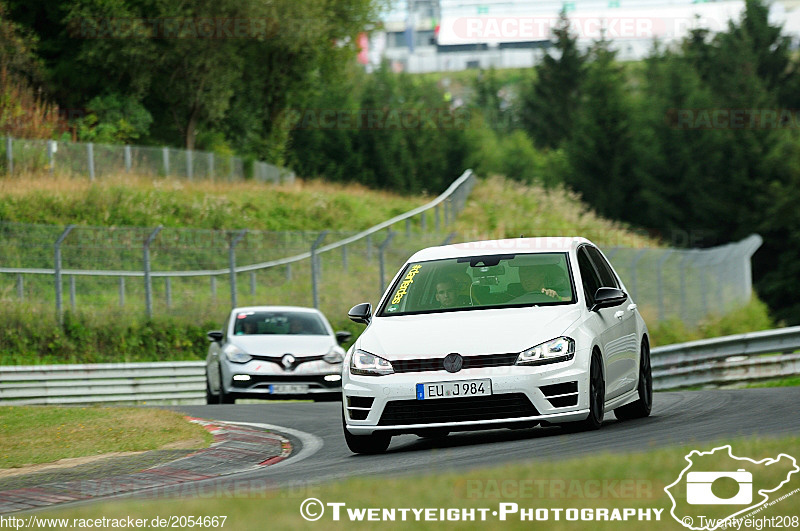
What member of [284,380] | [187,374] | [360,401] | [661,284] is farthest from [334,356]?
[661,284]

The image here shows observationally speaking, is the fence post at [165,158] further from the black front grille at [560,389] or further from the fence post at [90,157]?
the black front grille at [560,389]

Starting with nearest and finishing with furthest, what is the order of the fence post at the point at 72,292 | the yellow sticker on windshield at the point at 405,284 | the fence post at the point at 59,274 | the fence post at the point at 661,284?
1. the yellow sticker on windshield at the point at 405,284
2. the fence post at the point at 59,274
3. the fence post at the point at 72,292
4. the fence post at the point at 661,284

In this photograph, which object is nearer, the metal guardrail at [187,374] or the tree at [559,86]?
the metal guardrail at [187,374]

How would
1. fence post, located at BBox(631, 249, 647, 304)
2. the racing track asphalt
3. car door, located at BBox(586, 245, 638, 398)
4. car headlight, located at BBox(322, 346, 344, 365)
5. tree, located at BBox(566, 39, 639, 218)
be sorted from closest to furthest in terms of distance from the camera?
the racing track asphalt
car door, located at BBox(586, 245, 638, 398)
car headlight, located at BBox(322, 346, 344, 365)
fence post, located at BBox(631, 249, 647, 304)
tree, located at BBox(566, 39, 639, 218)

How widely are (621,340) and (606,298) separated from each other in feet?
2.55

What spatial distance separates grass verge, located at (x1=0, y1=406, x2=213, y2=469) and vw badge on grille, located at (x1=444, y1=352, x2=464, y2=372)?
2.94 metres

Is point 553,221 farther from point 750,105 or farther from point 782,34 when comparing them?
point 782,34

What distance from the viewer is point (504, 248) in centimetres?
1153

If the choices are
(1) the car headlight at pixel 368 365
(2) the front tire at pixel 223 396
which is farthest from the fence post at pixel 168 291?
(1) the car headlight at pixel 368 365

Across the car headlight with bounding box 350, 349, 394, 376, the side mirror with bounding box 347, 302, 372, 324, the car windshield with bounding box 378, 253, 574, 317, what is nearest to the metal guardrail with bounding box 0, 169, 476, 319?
the side mirror with bounding box 347, 302, 372, 324

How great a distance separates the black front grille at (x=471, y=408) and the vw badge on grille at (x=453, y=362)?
23 cm

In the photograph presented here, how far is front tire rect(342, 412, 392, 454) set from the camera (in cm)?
1055

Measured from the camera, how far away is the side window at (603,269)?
12188mm

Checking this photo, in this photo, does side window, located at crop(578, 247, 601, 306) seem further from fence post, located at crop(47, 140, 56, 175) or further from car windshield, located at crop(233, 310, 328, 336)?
fence post, located at crop(47, 140, 56, 175)
